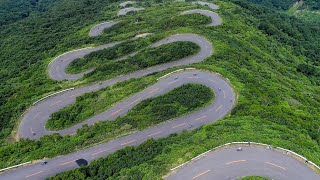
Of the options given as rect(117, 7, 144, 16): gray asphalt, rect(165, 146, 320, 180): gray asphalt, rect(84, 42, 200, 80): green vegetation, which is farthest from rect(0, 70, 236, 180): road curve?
rect(117, 7, 144, 16): gray asphalt

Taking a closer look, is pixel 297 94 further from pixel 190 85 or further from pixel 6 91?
pixel 6 91

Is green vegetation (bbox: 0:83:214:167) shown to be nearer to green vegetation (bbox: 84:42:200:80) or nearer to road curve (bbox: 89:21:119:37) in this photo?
green vegetation (bbox: 84:42:200:80)

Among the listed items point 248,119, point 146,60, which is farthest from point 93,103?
point 248,119

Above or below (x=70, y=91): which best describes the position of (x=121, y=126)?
above

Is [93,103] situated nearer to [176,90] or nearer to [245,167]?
[176,90]

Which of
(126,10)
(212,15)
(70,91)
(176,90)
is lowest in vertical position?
(126,10)

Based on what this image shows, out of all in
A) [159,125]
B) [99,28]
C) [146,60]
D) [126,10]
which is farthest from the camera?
[126,10]
